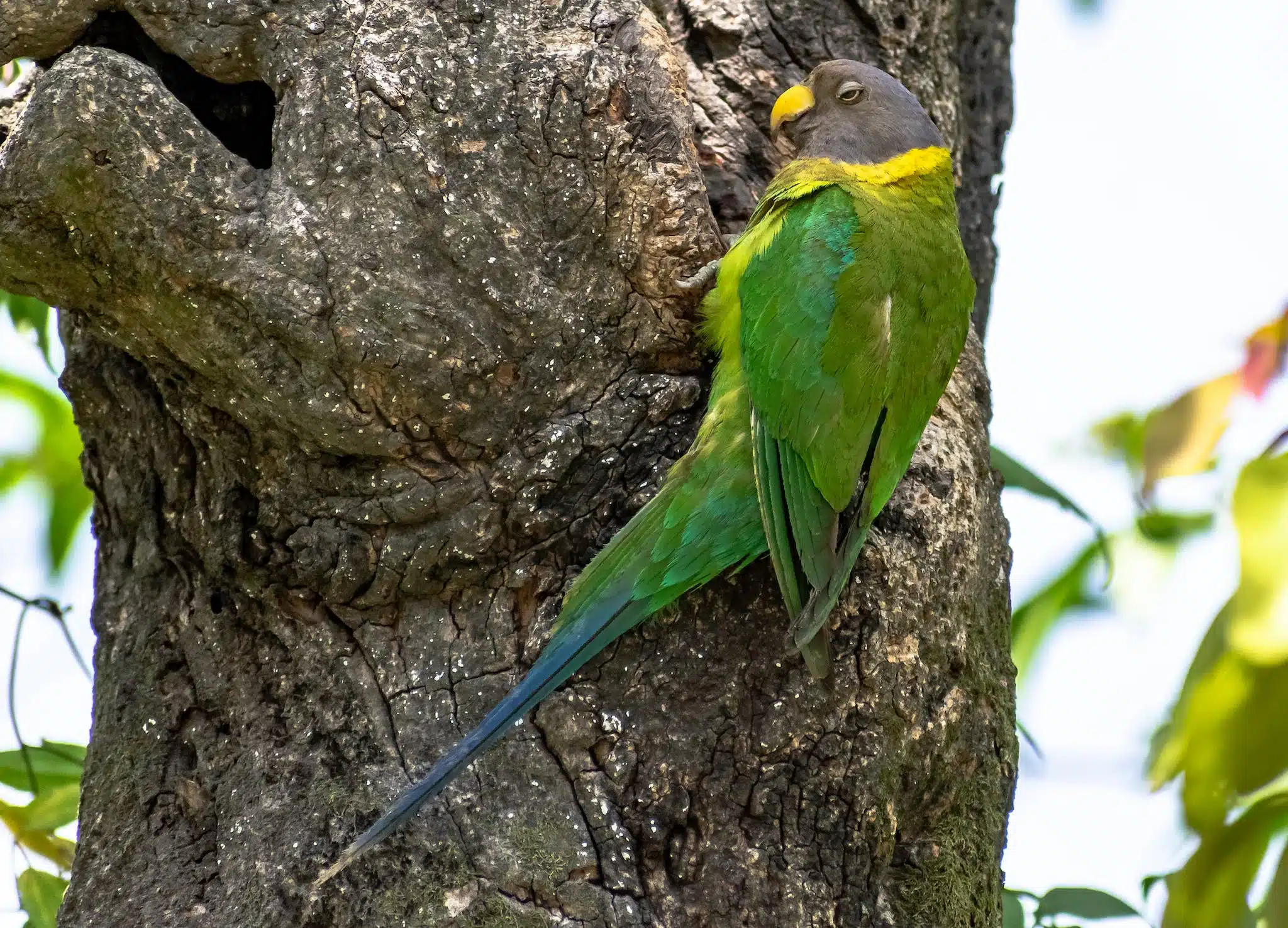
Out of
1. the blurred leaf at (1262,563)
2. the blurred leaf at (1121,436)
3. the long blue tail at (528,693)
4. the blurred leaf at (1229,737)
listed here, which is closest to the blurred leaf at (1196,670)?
the blurred leaf at (1229,737)

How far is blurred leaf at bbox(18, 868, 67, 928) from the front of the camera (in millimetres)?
2426

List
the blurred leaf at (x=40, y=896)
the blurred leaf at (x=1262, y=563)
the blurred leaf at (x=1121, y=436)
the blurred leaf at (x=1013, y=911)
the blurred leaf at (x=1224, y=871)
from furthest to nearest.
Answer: the blurred leaf at (x=1121, y=436)
the blurred leaf at (x=1013, y=911)
the blurred leaf at (x=40, y=896)
the blurred leaf at (x=1224, y=871)
the blurred leaf at (x=1262, y=563)

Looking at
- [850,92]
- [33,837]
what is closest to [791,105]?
[850,92]

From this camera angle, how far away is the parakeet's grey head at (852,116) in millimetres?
2729

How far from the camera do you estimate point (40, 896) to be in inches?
96.7

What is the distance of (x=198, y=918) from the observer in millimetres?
2057

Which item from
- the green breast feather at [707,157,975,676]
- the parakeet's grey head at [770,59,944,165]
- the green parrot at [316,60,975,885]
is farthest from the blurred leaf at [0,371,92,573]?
the parakeet's grey head at [770,59,944,165]

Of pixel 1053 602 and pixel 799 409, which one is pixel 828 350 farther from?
pixel 1053 602

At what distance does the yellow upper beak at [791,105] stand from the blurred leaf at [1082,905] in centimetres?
160

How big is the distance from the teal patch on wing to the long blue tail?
1.48 ft

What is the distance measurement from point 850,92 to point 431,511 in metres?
1.34

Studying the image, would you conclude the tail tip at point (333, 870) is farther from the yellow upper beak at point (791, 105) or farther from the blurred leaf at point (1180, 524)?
the blurred leaf at point (1180, 524)

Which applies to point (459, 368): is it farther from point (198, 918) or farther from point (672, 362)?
point (198, 918)

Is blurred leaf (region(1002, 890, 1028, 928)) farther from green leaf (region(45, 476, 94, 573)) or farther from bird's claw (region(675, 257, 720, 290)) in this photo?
green leaf (region(45, 476, 94, 573))
